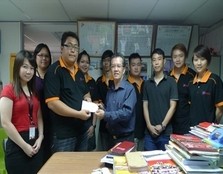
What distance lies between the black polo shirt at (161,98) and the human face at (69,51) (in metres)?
0.89

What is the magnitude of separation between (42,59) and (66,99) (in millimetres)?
655

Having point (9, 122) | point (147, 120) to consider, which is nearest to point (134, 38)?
point (147, 120)

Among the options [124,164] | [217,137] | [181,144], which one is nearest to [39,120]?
[124,164]

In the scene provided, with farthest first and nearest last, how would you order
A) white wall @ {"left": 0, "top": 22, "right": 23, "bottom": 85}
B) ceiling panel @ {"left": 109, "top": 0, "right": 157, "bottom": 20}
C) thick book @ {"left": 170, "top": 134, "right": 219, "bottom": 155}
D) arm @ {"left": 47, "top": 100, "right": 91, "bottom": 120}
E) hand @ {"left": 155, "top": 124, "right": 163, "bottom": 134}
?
white wall @ {"left": 0, "top": 22, "right": 23, "bottom": 85}
ceiling panel @ {"left": 109, "top": 0, "right": 157, "bottom": 20}
hand @ {"left": 155, "top": 124, "right": 163, "bottom": 134}
arm @ {"left": 47, "top": 100, "right": 91, "bottom": 120}
thick book @ {"left": 170, "top": 134, "right": 219, "bottom": 155}

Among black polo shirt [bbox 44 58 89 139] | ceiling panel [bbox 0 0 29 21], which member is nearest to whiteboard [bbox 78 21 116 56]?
ceiling panel [bbox 0 0 29 21]

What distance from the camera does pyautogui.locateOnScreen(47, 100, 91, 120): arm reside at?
188 cm

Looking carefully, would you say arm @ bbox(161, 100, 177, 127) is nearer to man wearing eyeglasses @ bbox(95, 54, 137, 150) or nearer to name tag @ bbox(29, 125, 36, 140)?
man wearing eyeglasses @ bbox(95, 54, 137, 150)

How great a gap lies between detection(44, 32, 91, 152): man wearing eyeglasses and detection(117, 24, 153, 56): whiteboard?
1.56 metres

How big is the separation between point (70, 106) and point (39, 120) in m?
0.31

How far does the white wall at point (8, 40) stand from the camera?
3621mm

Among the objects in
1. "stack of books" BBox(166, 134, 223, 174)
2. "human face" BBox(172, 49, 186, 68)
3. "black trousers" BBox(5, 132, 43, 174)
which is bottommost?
"black trousers" BBox(5, 132, 43, 174)

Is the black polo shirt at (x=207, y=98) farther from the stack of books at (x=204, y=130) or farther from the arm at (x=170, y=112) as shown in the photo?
the stack of books at (x=204, y=130)

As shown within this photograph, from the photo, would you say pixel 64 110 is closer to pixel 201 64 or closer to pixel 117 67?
pixel 117 67

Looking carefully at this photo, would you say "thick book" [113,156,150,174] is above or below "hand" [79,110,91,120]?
below
